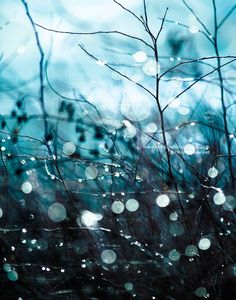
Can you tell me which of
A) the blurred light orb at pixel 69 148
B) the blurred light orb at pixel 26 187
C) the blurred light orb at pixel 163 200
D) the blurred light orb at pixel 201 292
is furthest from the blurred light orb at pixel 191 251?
the blurred light orb at pixel 26 187

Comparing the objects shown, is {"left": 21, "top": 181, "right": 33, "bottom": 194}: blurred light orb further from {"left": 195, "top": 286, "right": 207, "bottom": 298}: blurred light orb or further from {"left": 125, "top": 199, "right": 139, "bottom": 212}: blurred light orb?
{"left": 195, "top": 286, "right": 207, "bottom": 298}: blurred light orb

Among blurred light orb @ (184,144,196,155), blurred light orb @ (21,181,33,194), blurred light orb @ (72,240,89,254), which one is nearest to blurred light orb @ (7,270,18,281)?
blurred light orb @ (72,240,89,254)

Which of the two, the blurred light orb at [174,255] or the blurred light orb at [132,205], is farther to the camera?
the blurred light orb at [132,205]

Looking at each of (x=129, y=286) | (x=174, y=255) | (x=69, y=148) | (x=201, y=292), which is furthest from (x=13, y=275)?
(x=201, y=292)

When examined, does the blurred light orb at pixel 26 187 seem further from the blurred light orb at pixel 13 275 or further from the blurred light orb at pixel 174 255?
the blurred light orb at pixel 174 255

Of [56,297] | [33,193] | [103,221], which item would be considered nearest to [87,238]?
[103,221]

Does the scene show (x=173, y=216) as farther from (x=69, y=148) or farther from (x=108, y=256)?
(x=69, y=148)
